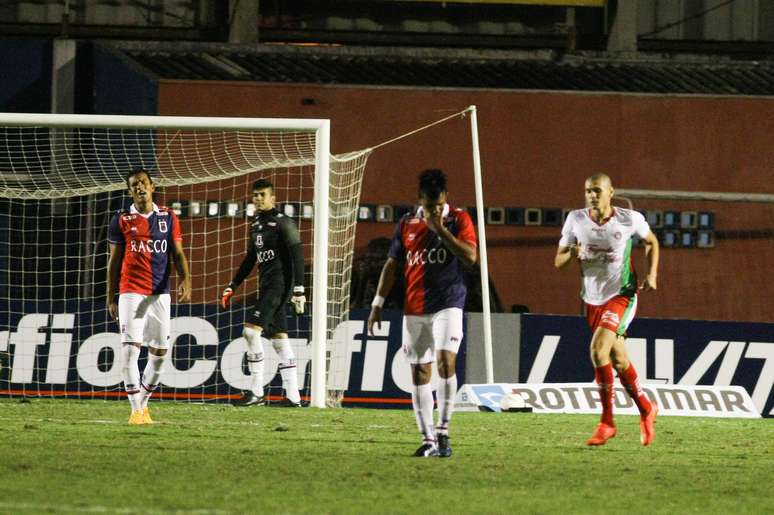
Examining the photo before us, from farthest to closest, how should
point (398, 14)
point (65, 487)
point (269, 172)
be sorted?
point (398, 14), point (269, 172), point (65, 487)

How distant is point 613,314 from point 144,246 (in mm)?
3908

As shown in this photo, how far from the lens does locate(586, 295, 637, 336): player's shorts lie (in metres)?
10.9

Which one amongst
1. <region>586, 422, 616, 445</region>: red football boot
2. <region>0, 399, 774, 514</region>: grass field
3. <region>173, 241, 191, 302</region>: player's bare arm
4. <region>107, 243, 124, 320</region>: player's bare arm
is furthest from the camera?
<region>173, 241, 191, 302</region>: player's bare arm

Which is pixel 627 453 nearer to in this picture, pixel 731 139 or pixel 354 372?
pixel 354 372

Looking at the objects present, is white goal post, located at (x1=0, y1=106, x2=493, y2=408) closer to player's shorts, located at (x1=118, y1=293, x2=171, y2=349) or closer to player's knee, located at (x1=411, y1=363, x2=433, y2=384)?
player's shorts, located at (x1=118, y1=293, x2=171, y2=349)

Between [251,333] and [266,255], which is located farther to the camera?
[266,255]

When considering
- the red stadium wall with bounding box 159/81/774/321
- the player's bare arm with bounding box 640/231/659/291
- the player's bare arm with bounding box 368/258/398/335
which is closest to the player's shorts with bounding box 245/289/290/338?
the player's bare arm with bounding box 640/231/659/291

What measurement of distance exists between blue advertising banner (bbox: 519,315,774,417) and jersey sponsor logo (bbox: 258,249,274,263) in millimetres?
3043

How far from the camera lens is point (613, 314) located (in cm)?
1087

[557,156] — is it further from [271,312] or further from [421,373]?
[421,373]

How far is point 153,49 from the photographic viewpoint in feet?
84.5

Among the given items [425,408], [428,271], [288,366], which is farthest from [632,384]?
[288,366]

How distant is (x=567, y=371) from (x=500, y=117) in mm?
7534

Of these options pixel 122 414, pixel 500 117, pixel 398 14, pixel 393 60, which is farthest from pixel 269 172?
pixel 398 14
